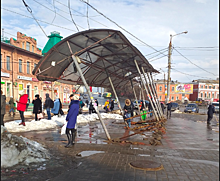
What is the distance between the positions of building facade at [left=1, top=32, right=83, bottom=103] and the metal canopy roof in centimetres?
1355

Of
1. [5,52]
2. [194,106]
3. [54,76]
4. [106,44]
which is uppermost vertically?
[5,52]

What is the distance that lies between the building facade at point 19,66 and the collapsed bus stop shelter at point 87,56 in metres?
13.9

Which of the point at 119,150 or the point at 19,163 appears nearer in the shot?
the point at 19,163

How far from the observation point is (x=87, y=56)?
40.5 feet

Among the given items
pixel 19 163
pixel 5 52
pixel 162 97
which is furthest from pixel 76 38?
pixel 162 97

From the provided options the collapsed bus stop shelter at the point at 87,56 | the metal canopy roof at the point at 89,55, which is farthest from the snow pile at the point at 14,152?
the metal canopy roof at the point at 89,55

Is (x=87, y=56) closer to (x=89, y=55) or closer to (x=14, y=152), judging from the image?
(x=89, y=55)

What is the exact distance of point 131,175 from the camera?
4.52 m

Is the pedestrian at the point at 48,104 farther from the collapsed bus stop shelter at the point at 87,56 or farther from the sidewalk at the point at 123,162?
the sidewalk at the point at 123,162

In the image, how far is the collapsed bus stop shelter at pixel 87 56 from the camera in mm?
8688

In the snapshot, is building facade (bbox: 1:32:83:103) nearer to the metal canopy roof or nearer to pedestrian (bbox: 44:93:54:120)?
the metal canopy roof

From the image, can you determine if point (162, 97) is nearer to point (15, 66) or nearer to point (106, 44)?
point (15, 66)

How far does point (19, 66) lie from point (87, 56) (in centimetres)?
2334

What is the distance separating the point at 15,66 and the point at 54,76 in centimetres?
2168
